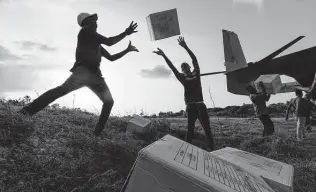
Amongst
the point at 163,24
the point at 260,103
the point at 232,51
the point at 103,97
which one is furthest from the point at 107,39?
the point at 260,103

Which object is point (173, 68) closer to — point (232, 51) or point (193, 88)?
point (193, 88)

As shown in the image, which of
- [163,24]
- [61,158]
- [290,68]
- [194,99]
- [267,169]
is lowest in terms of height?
[267,169]

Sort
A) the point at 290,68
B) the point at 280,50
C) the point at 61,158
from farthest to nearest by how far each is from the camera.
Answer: the point at 290,68 → the point at 280,50 → the point at 61,158

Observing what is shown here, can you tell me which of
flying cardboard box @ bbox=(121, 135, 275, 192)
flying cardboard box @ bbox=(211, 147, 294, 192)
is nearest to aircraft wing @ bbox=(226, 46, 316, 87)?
flying cardboard box @ bbox=(211, 147, 294, 192)

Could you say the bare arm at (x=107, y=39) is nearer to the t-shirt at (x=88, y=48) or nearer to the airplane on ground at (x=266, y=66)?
the t-shirt at (x=88, y=48)

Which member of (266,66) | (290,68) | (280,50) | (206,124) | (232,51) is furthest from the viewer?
(266,66)

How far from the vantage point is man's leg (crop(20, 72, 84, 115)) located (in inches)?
130

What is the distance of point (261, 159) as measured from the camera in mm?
2260

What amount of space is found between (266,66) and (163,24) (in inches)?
149

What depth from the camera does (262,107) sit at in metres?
6.47

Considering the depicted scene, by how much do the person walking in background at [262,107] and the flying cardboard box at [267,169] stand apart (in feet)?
13.8

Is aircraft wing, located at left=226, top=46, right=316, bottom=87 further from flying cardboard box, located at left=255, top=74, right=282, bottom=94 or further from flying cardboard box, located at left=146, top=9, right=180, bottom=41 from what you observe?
flying cardboard box, located at left=146, top=9, right=180, bottom=41

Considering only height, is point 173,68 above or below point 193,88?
above

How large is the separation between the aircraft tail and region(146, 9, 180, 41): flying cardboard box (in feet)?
6.46
